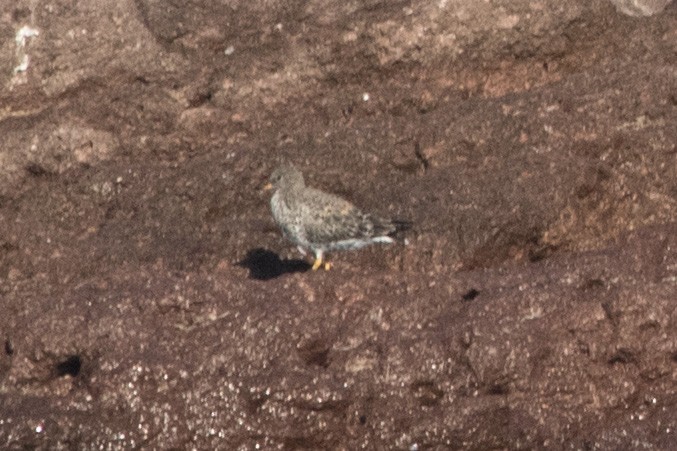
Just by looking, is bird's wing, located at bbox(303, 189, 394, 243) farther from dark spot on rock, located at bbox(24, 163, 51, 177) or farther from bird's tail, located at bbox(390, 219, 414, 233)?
dark spot on rock, located at bbox(24, 163, 51, 177)

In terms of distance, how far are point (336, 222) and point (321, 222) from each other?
0.45 feet

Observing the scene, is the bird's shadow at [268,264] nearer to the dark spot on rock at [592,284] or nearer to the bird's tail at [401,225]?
the bird's tail at [401,225]

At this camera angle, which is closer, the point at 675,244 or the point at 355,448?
the point at 355,448

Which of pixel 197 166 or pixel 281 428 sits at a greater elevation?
pixel 281 428

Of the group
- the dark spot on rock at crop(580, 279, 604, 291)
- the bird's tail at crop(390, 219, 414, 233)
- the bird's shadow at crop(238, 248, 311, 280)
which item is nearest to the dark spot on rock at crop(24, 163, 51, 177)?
the bird's shadow at crop(238, 248, 311, 280)

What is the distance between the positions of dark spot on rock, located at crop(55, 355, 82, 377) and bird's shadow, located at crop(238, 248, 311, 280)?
9.09ft

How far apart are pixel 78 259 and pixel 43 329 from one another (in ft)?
10.1

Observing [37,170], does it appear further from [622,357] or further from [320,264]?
[622,357]

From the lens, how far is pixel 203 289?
1353 centimetres

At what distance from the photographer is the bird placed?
1549 cm

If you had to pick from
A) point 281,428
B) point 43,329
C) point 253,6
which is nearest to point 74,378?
point 43,329

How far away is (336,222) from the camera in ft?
51.4

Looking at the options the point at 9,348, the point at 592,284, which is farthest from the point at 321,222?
the point at 9,348

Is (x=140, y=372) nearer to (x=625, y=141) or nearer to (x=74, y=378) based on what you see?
(x=74, y=378)
